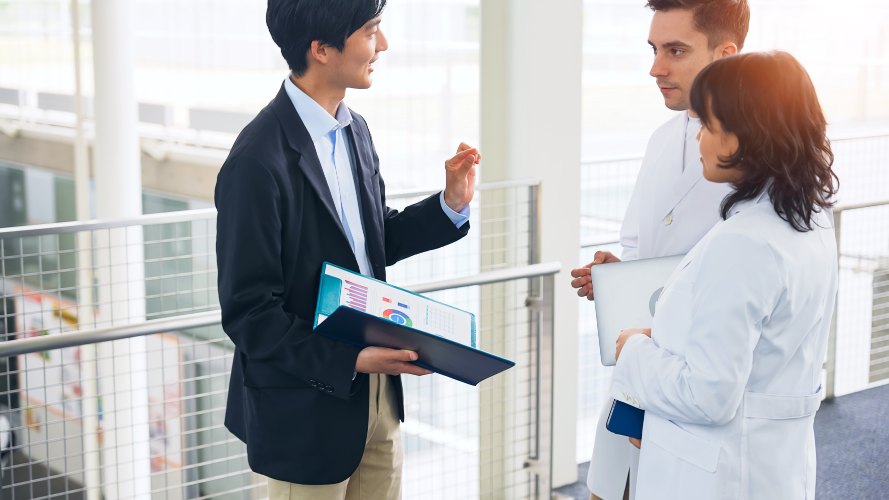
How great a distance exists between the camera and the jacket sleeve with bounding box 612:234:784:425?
1.49 m

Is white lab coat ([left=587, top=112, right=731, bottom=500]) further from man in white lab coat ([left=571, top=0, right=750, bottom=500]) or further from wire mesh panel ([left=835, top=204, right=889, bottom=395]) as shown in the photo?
wire mesh panel ([left=835, top=204, right=889, bottom=395])

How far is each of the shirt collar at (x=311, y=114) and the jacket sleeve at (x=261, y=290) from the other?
176 mm

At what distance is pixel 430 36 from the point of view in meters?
3.91

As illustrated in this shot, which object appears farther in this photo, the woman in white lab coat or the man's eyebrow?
the man's eyebrow

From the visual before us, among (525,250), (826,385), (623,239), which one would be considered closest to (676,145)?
(623,239)

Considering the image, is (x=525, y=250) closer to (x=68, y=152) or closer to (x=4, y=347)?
(x=4, y=347)

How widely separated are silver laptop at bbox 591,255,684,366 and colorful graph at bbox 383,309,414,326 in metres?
0.40

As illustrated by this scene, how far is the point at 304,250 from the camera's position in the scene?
72.1 inches

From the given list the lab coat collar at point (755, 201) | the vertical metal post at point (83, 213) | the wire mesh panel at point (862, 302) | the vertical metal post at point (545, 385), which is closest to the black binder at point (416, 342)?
the lab coat collar at point (755, 201)

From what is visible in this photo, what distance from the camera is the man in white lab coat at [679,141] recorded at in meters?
2.00

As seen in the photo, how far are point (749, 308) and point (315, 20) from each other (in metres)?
0.92

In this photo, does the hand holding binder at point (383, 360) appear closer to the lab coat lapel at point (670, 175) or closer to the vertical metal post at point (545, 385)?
the lab coat lapel at point (670, 175)

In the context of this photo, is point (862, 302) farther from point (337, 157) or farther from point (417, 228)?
point (337, 157)

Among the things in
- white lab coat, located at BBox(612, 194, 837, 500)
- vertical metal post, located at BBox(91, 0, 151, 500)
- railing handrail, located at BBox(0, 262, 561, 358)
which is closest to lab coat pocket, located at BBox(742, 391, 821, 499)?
white lab coat, located at BBox(612, 194, 837, 500)
